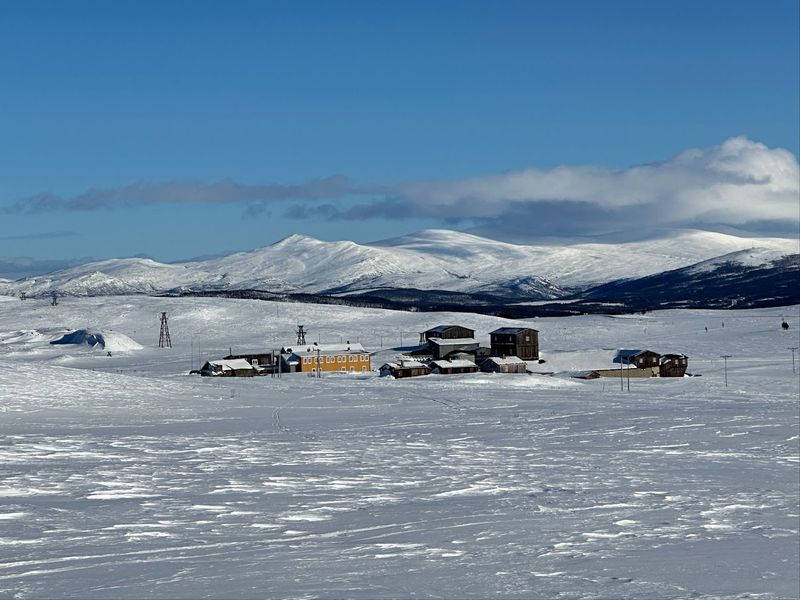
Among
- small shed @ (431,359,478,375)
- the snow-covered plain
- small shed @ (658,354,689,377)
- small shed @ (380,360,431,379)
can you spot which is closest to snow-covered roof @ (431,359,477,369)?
small shed @ (431,359,478,375)

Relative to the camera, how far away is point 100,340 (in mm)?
99562

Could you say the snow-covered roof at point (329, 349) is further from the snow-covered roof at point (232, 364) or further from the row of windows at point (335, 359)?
the snow-covered roof at point (232, 364)

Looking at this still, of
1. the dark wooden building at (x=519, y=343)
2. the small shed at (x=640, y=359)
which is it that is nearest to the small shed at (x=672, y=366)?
the small shed at (x=640, y=359)

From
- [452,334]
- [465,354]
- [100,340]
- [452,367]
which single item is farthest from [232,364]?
[100,340]

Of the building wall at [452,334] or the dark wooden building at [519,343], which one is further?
the building wall at [452,334]

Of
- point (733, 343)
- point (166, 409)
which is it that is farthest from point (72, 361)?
point (733, 343)

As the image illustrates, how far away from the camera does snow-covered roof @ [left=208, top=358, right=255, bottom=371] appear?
226 ft

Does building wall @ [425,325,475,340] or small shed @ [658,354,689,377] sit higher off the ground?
building wall @ [425,325,475,340]

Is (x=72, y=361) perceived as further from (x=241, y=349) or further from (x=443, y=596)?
(x=443, y=596)

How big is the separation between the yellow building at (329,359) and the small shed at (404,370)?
21.6ft

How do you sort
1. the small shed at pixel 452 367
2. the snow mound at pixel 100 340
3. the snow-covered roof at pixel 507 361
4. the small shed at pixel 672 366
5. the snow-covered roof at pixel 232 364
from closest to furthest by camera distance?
the small shed at pixel 672 366
the small shed at pixel 452 367
the snow-covered roof at pixel 507 361
the snow-covered roof at pixel 232 364
the snow mound at pixel 100 340

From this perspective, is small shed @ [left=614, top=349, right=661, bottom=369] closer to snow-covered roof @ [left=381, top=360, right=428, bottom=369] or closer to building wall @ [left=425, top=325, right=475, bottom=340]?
snow-covered roof @ [left=381, top=360, right=428, bottom=369]

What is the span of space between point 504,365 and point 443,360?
5.96 meters

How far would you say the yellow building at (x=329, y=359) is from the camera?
2894 inches
